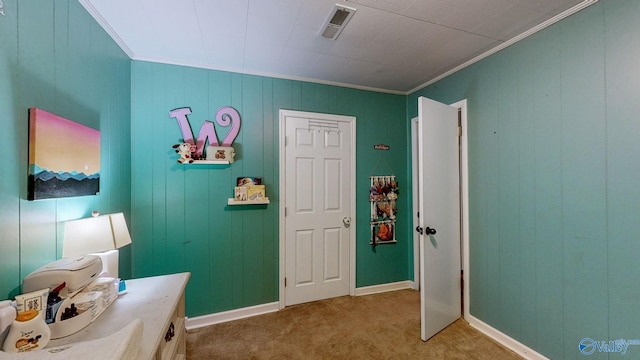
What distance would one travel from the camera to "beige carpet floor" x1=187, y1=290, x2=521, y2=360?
1827mm

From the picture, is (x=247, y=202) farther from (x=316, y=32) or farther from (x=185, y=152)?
(x=316, y=32)

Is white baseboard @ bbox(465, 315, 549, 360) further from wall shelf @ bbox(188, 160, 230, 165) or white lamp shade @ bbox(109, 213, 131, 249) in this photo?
white lamp shade @ bbox(109, 213, 131, 249)

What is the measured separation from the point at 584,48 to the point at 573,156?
2.25 ft

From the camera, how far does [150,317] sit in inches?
43.9

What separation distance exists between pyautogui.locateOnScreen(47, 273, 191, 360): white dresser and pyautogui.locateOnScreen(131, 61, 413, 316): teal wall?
27.4 inches

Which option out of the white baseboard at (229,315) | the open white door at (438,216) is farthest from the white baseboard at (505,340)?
Result: the white baseboard at (229,315)

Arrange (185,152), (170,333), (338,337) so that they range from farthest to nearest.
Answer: (185,152) → (338,337) → (170,333)

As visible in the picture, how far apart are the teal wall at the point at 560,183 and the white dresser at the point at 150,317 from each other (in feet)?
7.97

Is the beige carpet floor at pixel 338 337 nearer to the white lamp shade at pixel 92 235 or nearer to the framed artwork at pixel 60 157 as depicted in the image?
the white lamp shade at pixel 92 235

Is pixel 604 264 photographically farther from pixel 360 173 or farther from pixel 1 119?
pixel 1 119

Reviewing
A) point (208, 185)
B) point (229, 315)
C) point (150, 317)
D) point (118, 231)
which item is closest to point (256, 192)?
point (208, 185)

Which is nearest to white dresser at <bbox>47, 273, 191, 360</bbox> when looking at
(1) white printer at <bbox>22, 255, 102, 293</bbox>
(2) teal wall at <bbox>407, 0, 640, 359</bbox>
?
(1) white printer at <bbox>22, 255, 102, 293</bbox>

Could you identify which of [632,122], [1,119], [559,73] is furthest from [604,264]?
[1,119]

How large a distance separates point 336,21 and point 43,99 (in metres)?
1.69
